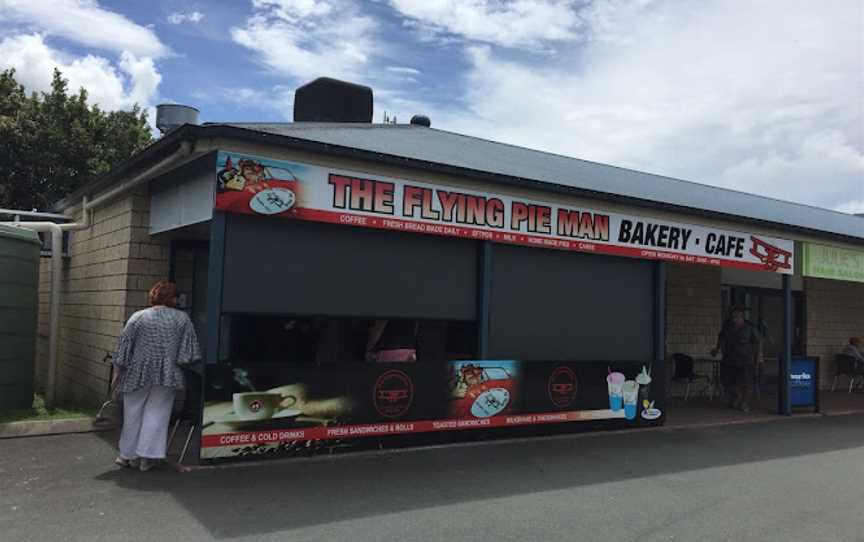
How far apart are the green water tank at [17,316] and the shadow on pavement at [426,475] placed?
3019 mm

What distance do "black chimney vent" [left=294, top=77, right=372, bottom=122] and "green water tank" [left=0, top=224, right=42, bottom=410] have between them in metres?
4.83

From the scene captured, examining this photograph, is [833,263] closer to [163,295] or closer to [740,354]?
[740,354]

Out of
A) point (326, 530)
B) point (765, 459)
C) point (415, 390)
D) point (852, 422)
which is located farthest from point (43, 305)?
point (852, 422)

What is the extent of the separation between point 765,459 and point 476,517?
4023mm

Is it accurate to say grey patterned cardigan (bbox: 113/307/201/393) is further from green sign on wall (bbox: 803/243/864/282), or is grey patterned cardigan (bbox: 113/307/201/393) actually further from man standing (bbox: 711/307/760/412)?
Answer: green sign on wall (bbox: 803/243/864/282)

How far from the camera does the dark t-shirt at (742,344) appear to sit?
10617 millimetres

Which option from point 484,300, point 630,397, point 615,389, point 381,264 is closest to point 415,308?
point 381,264

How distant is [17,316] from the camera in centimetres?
773

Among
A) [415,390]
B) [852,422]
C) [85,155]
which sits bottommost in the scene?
[852,422]

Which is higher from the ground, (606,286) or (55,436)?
(606,286)

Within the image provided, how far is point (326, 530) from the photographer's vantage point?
14.1 feet

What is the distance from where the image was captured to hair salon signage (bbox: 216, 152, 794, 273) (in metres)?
5.96

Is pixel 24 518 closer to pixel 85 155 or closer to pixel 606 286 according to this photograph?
pixel 606 286

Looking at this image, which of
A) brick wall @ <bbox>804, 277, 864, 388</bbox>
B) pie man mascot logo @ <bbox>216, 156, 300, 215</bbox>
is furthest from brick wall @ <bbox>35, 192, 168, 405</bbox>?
brick wall @ <bbox>804, 277, 864, 388</bbox>
